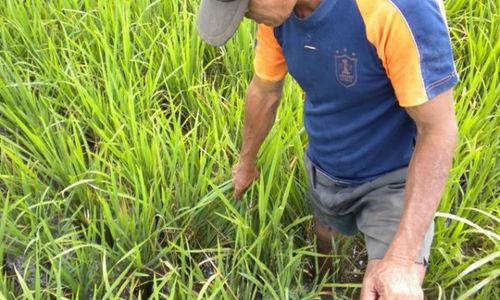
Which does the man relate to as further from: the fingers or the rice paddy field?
the rice paddy field

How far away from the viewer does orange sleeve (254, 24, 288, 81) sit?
4.35ft

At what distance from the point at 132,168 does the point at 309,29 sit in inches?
26.7

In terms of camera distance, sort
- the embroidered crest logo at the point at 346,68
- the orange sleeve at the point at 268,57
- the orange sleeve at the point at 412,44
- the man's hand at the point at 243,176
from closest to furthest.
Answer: the orange sleeve at the point at 412,44, the embroidered crest logo at the point at 346,68, the orange sleeve at the point at 268,57, the man's hand at the point at 243,176

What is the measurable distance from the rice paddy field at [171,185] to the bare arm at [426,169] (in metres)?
0.35

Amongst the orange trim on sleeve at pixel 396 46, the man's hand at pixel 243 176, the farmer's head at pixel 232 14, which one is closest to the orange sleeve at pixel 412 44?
the orange trim on sleeve at pixel 396 46

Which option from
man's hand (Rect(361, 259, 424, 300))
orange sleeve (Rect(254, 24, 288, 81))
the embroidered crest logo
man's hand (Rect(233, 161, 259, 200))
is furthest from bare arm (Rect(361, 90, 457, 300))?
man's hand (Rect(233, 161, 259, 200))

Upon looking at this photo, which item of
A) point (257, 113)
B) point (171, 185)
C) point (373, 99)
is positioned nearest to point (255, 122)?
point (257, 113)

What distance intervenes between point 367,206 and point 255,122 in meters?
0.33

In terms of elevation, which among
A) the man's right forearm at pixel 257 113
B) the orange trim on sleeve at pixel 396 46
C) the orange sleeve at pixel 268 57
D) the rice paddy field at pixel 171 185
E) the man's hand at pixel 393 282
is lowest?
the rice paddy field at pixel 171 185

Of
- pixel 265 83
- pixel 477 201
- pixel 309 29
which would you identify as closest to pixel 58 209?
pixel 265 83

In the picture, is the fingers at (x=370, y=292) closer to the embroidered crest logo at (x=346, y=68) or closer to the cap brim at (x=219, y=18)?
the embroidered crest logo at (x=346, y=68)

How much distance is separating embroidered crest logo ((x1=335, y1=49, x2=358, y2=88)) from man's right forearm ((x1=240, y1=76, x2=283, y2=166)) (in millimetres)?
294

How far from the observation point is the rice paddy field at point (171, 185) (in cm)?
154

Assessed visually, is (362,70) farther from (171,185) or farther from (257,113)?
(171,185)
